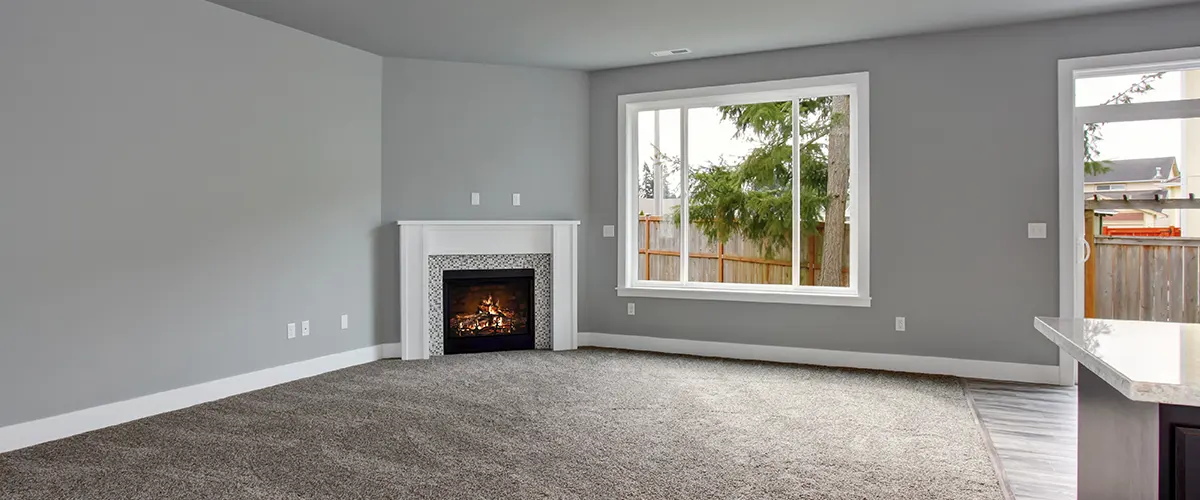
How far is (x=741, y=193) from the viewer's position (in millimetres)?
6031

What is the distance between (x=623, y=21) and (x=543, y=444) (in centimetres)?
286

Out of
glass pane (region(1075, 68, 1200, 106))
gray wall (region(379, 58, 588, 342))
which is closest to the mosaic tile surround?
gray wall (region(379, 58, 588, 342))

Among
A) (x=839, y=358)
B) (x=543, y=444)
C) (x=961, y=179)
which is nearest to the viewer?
(x=543, y=444)

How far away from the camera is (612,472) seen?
10.2 ft

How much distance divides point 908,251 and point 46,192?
5.34 meters

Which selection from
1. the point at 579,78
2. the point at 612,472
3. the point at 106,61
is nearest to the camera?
the point at 612,472

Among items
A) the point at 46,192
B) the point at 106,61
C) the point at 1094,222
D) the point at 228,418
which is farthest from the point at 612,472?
the point at 1094,222

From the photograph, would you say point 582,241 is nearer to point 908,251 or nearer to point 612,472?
point 908,251

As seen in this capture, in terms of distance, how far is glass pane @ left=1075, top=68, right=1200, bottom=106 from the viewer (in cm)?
457

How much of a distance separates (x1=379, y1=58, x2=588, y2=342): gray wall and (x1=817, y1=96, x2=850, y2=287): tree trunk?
210cm

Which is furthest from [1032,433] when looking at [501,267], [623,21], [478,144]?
[478,144]

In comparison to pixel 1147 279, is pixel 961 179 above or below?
above

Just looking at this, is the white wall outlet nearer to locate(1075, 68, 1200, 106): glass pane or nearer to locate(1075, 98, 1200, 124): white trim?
locate(1075, 98, 1200, 124): white trim

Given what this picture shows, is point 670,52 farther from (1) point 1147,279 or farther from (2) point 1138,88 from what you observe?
(1) point 1147,279
